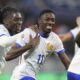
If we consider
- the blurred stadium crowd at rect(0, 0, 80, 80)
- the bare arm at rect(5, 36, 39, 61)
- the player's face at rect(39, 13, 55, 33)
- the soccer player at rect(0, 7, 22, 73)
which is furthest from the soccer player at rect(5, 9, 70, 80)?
the blurred stadium crowd at rect(0, 0, 80, 80)

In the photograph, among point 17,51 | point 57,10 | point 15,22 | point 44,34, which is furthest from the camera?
point 57,10

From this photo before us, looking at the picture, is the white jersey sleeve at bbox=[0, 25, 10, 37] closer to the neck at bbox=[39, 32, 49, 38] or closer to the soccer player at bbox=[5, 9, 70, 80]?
A: the soccer player at bbox=[5, 9, 70, 80]

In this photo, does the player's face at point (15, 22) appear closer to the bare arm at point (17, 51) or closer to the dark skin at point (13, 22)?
the dark skin at point (13, 22)

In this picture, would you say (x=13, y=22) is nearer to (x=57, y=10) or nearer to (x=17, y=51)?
(x=17, y=51)

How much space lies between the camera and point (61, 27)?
36.8 ft

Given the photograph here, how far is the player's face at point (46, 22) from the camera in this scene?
4992 mm

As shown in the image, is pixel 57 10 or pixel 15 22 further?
pixel 57 10

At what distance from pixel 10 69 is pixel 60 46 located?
191 cm

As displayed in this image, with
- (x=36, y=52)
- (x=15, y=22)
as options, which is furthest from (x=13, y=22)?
(x=36, y=52)

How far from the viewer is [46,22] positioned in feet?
16.4

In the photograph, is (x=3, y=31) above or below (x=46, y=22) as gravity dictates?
below

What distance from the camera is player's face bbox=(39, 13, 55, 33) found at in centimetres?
499

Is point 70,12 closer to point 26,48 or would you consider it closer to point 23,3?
point 23,3

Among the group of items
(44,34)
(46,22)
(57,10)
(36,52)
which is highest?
(46,22)
